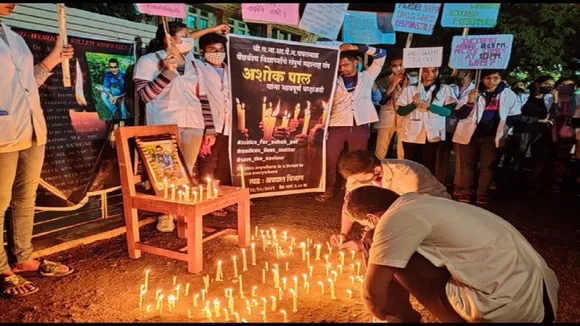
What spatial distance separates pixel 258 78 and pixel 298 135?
1.12 meters

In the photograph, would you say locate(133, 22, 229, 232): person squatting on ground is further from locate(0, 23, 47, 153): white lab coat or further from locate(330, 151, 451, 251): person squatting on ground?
locate(330, 151, 451, 251): person squatting on ground

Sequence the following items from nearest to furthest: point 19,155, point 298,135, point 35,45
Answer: point 19,155 < point 35,45 < point 298,135

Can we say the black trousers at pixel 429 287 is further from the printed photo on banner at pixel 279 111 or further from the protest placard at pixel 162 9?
the protest placard at pixel 162 9

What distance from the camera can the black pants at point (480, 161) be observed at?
7.19 m

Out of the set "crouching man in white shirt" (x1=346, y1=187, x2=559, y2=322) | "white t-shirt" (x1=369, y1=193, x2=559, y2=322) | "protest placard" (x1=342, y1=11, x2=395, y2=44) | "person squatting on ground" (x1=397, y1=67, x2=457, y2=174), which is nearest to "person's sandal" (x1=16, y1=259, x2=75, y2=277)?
"crouching man in white shirt" (x1=346, y1=187, x2=559, y2=322)

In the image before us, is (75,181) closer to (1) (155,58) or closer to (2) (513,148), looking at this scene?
(1) (155,58)

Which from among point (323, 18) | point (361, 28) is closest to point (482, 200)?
point (361, 28)

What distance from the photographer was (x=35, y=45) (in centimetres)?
483

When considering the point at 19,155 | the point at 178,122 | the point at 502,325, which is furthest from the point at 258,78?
the point at 502,325

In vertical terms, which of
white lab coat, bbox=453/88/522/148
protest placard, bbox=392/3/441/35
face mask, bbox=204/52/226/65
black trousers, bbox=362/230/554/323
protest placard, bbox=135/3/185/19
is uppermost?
protest placard, bbox=392/3/441/35

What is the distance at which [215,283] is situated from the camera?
420 centimetres

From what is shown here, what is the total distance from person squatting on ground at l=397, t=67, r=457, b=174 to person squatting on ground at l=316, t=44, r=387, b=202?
1.78ft

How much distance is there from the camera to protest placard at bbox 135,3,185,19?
16.2 feet

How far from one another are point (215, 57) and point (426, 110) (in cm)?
350
